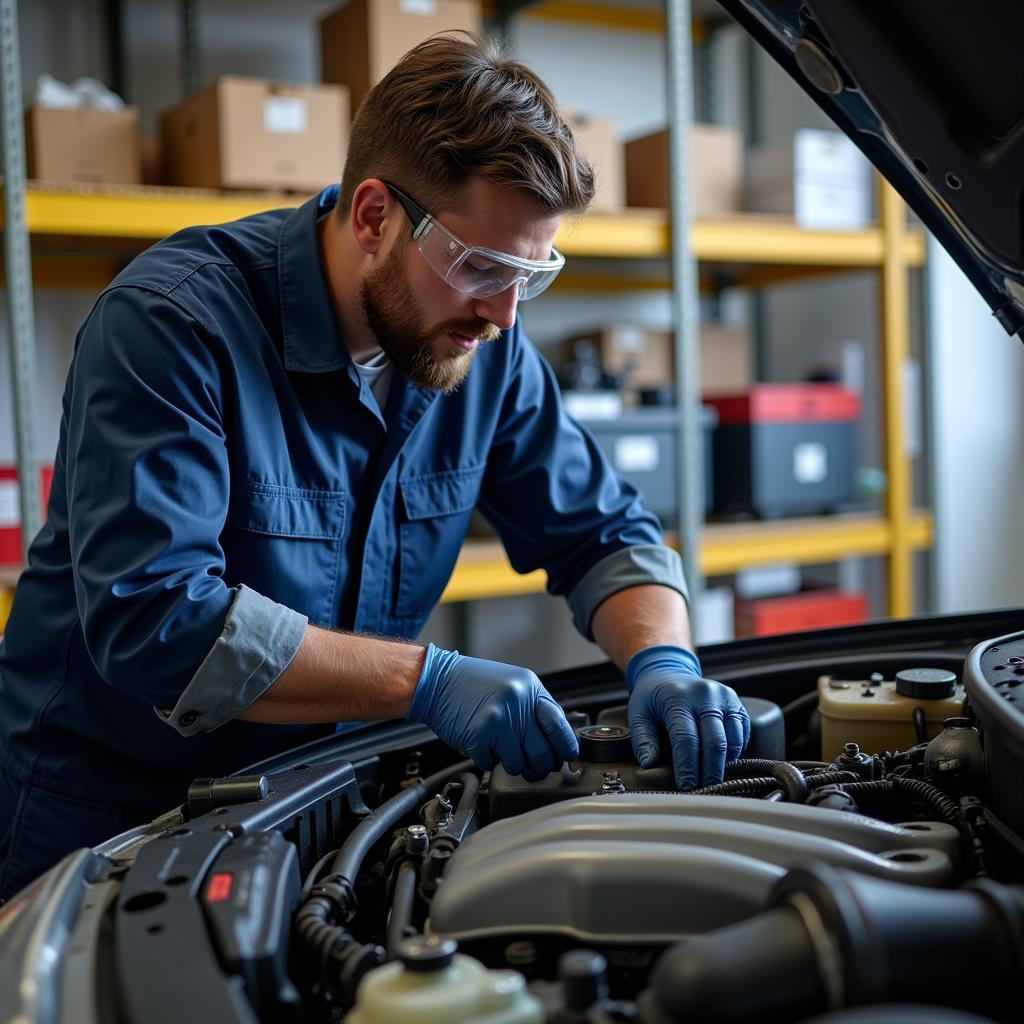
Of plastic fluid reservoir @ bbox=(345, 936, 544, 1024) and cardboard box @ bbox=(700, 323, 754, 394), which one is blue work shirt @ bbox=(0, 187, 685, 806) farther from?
cardboard box @ bbox=(700, 323, 754, 394)

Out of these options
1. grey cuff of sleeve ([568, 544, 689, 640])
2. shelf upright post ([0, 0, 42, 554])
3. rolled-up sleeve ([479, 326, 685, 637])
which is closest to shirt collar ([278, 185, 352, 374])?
rolled-up sleeve ([479, 326, 685, 637])

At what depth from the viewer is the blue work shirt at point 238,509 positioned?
3.40 ft

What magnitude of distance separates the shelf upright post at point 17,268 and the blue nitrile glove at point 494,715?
110 cm

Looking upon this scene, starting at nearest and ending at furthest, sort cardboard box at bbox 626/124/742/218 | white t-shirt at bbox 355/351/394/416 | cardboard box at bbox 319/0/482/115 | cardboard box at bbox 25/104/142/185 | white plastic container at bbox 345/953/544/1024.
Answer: white plastic container at bbox 345/953/544/1024 → white t-shirt at bbox 355/351/394/416 → cardboard box at bbox 25/104/142/185 → cardboard box at bbox 319/0/482/115 → cardboard box at bbox 626/124/742/218

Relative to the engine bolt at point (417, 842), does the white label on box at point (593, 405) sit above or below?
above

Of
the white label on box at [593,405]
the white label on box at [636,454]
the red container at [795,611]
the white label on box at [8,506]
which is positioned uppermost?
the white label on box at [593,405]

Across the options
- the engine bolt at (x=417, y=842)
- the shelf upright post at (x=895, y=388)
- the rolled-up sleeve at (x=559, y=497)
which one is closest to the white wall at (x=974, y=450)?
the shelf upright post at (x=895, y=388)

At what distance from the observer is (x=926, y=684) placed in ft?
3.36

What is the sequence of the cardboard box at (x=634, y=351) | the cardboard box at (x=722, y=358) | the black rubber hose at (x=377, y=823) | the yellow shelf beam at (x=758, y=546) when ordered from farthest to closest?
the cardboard box at (x=722, y=358), the cardboard box at (x=634, y=351), the yellow shelf beam at (x=758, y=546), the black rubber hose at (x=377, y=823)

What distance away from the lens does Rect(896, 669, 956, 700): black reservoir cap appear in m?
1.02

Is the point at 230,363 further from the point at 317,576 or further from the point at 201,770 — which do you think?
the point at 201,770

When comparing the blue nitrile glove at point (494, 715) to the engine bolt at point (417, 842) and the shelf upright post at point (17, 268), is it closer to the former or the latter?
the engine bolt at point (417, 842)

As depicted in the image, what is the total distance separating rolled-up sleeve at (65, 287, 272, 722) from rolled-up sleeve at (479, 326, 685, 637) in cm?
47

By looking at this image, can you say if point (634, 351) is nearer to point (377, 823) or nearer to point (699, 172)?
point (699, 172)
